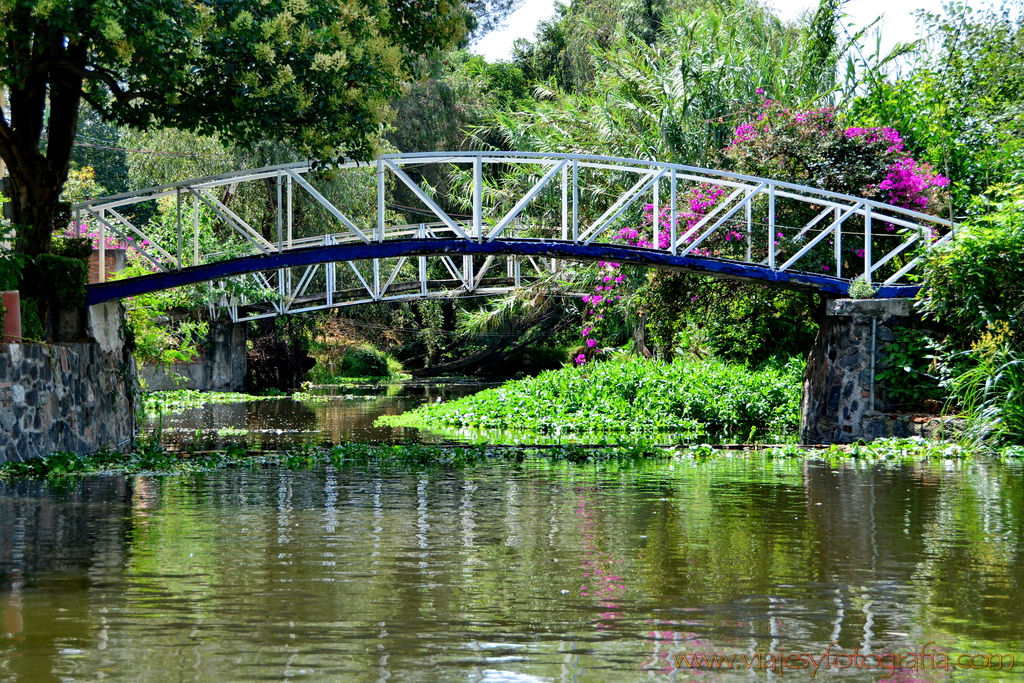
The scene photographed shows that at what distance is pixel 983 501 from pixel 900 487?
4.13 ft

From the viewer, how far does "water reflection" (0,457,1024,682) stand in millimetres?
5297

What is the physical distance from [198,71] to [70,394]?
459cm

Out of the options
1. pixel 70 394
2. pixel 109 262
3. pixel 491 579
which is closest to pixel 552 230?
pixel 109 262

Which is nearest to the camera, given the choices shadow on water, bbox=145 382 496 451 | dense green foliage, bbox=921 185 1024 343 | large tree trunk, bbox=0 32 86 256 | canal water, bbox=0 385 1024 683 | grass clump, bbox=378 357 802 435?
canal water, bbox=0 385 1024 683

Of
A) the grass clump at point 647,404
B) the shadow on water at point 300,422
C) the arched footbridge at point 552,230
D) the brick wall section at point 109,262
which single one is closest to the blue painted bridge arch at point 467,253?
the arched footbridge at point 552,230

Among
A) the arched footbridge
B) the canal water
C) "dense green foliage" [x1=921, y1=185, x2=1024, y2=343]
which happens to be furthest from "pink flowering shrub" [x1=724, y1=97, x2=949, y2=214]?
the canal water

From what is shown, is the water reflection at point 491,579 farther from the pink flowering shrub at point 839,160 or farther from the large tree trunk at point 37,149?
the pink flowering shrub at point 839,160

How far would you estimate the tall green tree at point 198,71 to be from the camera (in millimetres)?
13422

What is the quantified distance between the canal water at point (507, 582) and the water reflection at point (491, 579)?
0.08 ft

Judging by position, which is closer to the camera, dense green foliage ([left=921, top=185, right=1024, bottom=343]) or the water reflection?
the water reflection

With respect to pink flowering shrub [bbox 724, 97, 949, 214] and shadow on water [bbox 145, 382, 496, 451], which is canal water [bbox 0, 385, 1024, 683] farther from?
pink flowering shrub [bbox 724, 97, 949, 214]

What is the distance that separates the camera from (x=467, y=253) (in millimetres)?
18422

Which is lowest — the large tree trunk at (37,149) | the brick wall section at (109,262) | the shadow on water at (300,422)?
the shadow on water at (300,422)

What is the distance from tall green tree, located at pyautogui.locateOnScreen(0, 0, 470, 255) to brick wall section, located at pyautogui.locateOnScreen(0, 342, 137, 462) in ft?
6.43
